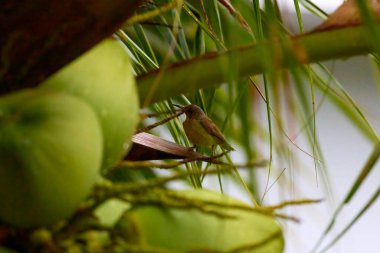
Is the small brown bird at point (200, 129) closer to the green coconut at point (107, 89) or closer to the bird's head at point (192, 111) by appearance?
the bird's head at point (192, 111)

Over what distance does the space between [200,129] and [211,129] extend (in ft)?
0.04

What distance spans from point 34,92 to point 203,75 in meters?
0.09

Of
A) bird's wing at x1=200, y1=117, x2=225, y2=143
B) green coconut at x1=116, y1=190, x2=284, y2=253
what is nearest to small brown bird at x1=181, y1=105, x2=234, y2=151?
bird's wing at x1=200, y1=117, x2=225, y2=143

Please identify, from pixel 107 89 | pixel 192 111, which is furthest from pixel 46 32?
pixel 192 111

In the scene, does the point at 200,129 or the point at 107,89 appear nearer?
the point at 107,89

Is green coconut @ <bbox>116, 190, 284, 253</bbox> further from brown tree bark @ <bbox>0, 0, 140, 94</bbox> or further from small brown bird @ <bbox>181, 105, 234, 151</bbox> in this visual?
small brown bird @ <bbox>181, 105, 234, 151</bbox>

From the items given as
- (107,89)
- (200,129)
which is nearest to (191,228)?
(107,89)

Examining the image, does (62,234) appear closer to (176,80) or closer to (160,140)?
(176,80)

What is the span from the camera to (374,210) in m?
2.32

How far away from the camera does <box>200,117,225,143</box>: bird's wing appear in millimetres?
600

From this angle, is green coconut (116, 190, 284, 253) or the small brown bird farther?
the small brown bird

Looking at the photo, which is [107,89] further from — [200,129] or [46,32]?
[200,129]

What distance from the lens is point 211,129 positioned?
616 millimetres

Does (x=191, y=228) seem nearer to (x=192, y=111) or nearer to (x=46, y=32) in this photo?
(x=46, y=32)
